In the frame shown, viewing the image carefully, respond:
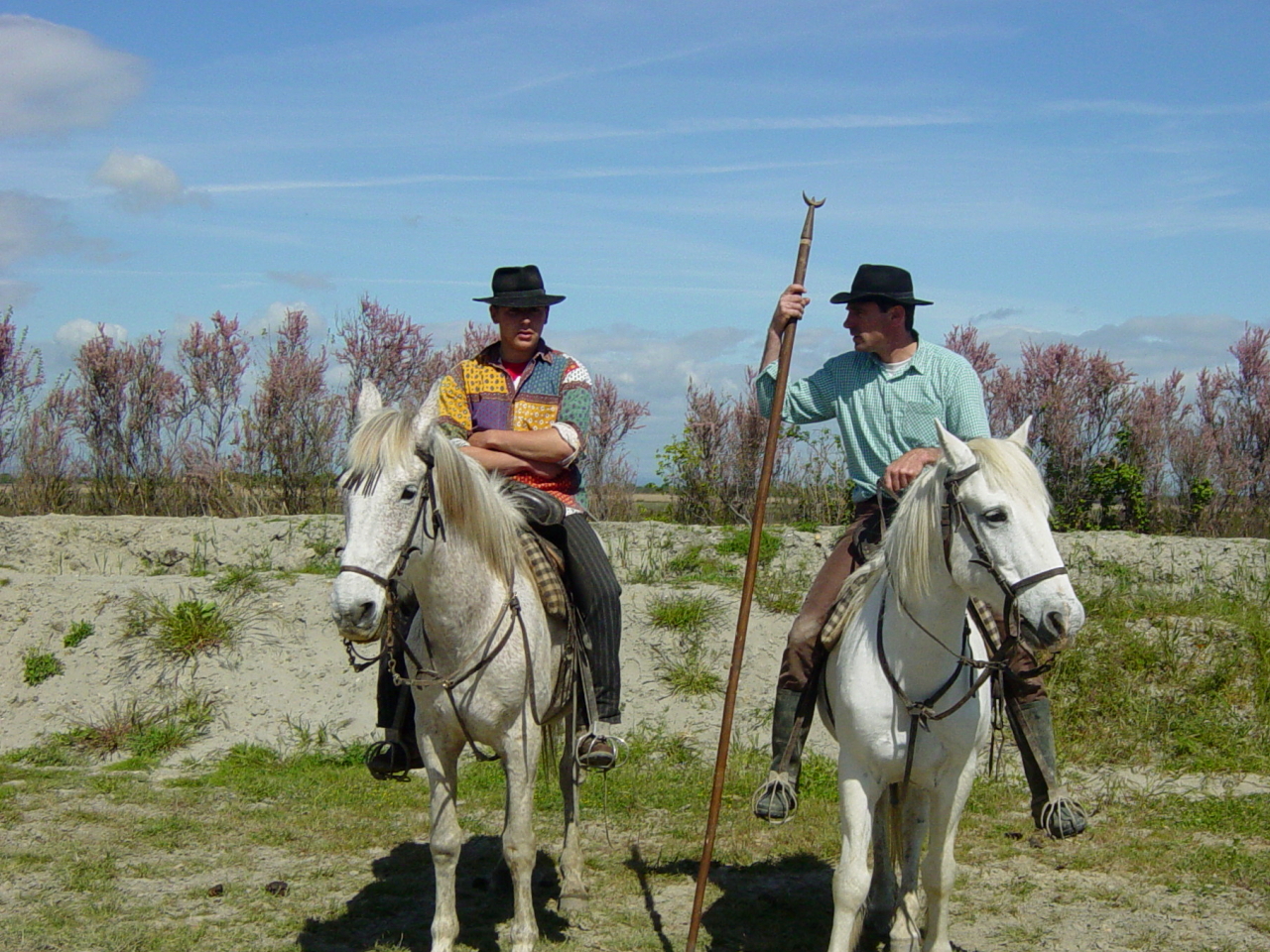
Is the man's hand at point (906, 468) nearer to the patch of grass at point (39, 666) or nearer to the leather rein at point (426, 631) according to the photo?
the leather rein at point (426, 631)

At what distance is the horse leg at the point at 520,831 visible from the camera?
4504 mm

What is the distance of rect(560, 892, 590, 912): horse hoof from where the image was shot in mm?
5359

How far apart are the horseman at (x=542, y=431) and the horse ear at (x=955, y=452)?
1.84 meters

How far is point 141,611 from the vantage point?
30.3 ft

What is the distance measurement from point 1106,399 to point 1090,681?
18.7 ft

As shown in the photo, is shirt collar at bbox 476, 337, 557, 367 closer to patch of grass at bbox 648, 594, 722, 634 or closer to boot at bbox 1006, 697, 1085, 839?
boot at bbox 1006, 697, 1085, 839

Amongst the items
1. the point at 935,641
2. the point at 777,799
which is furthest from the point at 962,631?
the point at 777,799

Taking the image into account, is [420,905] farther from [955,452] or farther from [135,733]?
[135,733]

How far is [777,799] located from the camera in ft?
15.3

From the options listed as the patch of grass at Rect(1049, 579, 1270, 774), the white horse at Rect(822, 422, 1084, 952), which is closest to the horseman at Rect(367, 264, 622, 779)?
the white horse at Rect(822, 422, 1084, 952)

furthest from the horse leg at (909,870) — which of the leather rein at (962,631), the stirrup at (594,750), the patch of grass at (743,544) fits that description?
the patch of grass at (743,544)

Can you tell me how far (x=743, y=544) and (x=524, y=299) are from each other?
19.6 feet

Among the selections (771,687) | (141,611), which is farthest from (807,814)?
(141,611)

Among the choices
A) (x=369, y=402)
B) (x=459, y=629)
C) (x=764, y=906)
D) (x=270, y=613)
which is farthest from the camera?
(x=270, y=613)
